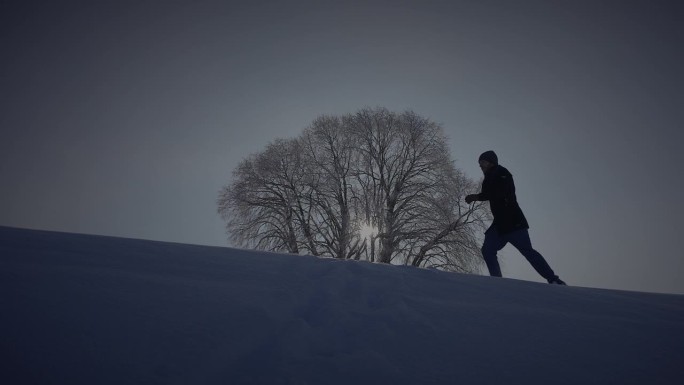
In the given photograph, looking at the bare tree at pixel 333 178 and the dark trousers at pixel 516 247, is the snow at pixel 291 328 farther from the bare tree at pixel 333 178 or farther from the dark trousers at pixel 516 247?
the bare tree at pixel 333 178

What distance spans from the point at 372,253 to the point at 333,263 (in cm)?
1092

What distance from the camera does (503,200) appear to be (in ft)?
13.2

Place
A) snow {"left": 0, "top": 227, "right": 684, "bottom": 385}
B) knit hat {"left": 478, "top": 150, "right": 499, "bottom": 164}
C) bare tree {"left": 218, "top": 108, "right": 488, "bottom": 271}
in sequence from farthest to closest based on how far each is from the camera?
bare tree {"left": 218, "top": 108, "right": 488, "bottom": 271} → knit hat {"left": 478, "top": 150, "right": 499, "bottom": 164} → snow {"left": 0, "top": 227, "right": 684, "bottom": 385}

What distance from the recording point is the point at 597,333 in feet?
5.38

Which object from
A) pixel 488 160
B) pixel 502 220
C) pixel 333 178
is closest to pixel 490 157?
pixel 488 160

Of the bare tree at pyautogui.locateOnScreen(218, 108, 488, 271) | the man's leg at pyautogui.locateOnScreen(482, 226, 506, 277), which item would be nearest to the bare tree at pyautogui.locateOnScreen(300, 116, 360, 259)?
the bare tree at pyautogui.locateOnScreen(218, 108, 488, 271)

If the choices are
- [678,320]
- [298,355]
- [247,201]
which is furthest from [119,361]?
[247,201]

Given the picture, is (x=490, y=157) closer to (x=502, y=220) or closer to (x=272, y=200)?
(x=502, y=220)

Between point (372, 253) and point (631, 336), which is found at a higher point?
point (372, 253)

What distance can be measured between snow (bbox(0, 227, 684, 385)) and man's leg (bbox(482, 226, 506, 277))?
6.14 ft

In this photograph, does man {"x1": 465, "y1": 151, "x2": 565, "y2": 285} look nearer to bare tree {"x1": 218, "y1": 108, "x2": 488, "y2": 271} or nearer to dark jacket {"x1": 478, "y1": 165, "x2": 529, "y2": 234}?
dark jacket {"x1": 478, "y1": 165, "x2": 529, "y2": 234}

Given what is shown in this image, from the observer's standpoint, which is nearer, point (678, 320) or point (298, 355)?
point (298, 355)

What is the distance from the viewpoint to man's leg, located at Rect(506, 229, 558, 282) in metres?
3.69

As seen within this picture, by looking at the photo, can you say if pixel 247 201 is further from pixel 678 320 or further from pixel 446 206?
pixel 678 320
